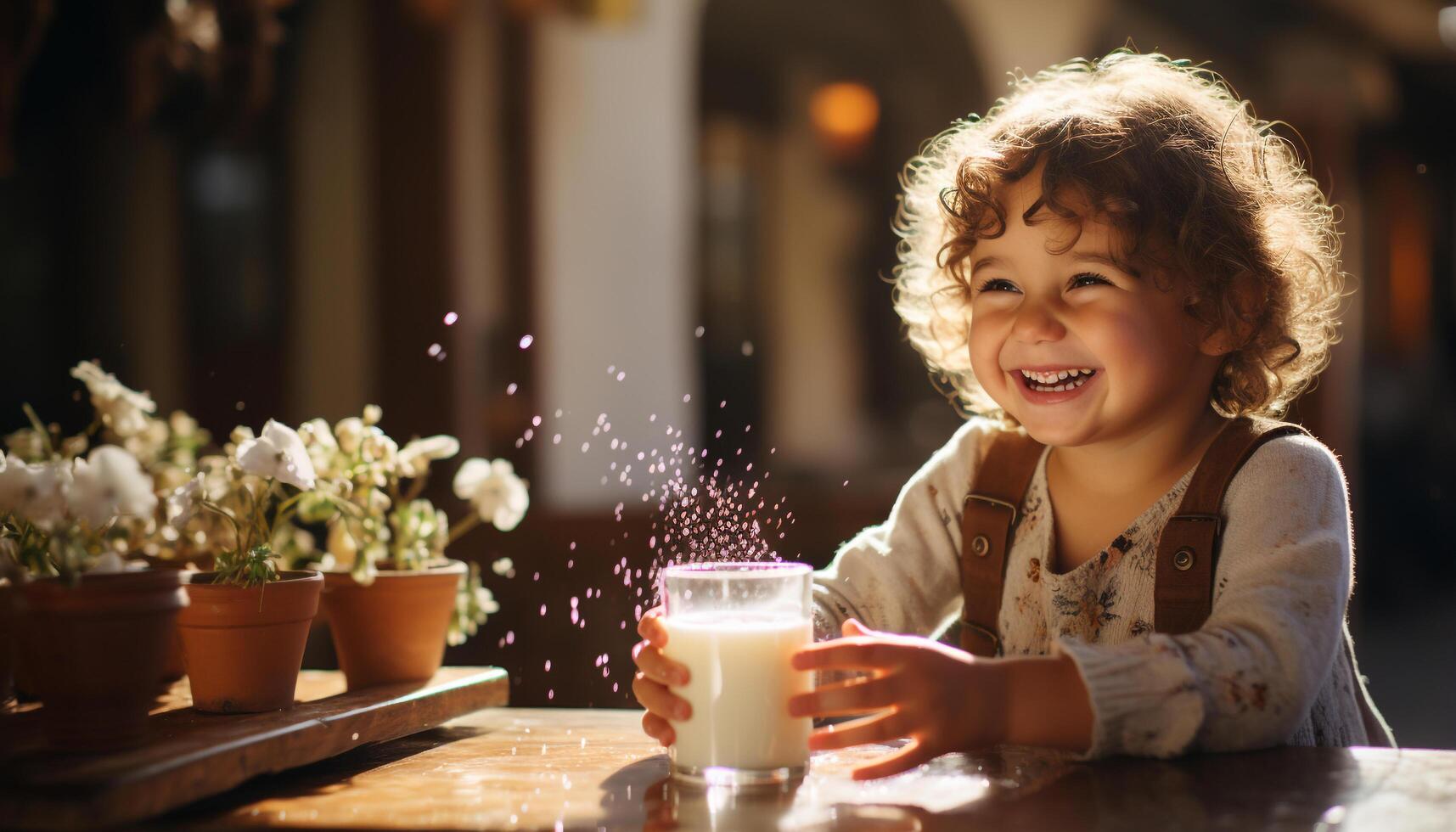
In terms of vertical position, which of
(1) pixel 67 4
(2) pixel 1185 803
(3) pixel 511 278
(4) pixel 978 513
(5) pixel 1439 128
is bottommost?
(2) pixel 1185 803

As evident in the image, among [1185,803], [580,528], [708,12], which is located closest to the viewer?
[1185,803]

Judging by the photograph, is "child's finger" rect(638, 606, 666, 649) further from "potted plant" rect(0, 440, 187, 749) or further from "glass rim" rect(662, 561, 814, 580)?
"potted plant" rect(0, 440, 187, 749)

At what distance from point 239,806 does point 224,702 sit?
0.18 m

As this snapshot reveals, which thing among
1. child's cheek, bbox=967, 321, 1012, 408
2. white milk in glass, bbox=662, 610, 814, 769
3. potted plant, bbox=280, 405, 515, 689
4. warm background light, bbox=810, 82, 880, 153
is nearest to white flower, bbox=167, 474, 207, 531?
potted plant, bbox=280, 405, 515, 689

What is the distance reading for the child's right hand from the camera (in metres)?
0.97

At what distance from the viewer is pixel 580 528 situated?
2695 millimetres

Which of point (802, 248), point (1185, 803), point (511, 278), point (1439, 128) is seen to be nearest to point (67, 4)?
point (511, 278)

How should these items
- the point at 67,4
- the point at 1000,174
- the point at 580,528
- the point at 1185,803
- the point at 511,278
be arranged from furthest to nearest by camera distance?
the point at 511,278
the point at 67,4
the point at 580,528
the point at 1000,174
the point at 1185,803

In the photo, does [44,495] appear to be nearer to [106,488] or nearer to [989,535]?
[106,488]

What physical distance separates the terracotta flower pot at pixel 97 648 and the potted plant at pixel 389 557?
0.98 ft

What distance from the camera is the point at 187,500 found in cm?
113

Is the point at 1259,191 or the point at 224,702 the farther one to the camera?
the point at 1259,191

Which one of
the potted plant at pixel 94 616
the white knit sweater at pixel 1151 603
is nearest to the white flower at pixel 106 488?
the potted plant at pixel 94 616

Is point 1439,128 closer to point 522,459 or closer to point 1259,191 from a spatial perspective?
point 522,459
